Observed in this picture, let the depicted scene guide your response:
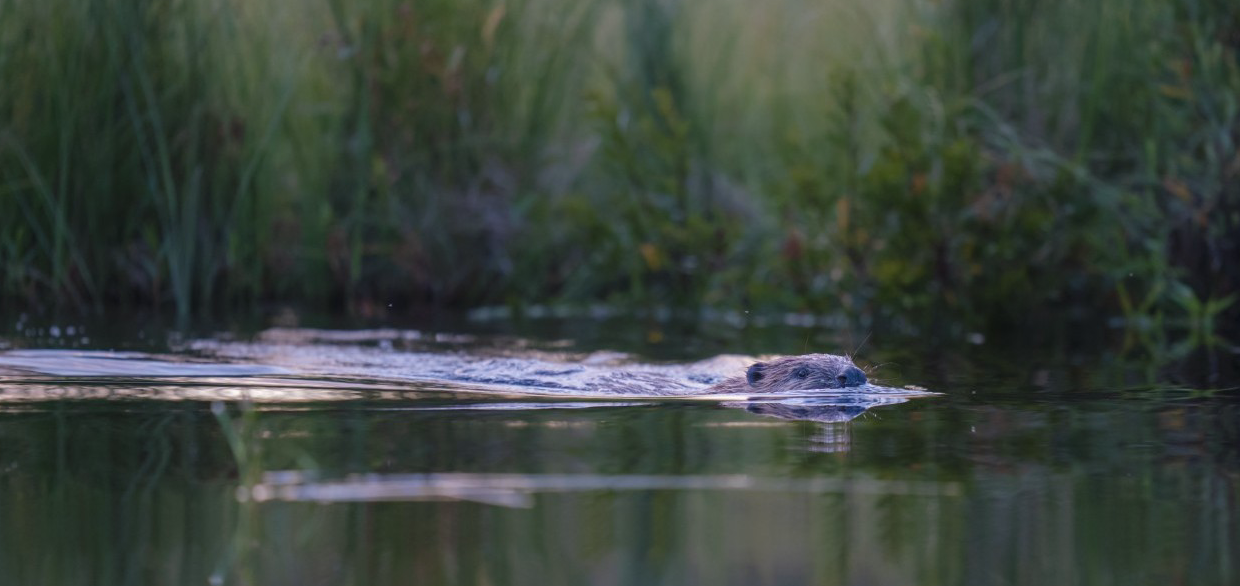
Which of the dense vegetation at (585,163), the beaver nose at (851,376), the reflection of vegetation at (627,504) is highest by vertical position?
the dense vegetation at (585,163)

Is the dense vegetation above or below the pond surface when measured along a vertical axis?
above

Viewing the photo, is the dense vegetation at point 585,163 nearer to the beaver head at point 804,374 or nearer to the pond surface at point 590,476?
the pond surface at point 590,476

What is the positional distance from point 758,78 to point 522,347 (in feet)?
14.0

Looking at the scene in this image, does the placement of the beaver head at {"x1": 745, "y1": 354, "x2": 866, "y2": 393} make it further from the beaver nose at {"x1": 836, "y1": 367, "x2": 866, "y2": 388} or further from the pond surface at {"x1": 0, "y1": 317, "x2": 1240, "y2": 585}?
the pond surface at {"x1": 0, "y1": 317, "x2": 1240, "y2": 585}

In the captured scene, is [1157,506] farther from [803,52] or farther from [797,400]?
[803,52]

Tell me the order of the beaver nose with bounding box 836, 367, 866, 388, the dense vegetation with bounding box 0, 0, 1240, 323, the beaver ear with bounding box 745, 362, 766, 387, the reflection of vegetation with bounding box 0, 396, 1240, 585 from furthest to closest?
the dense vegetation with bounding box 0, 0, 1240, 323
the beaver ear with bounding box 745, 362, 766, 387
the beaver nose with bounding box 836, 367, 866, 388
the reflection of vegetation with bounding box 0, 396, 1240, 585

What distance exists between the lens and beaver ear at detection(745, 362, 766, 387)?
4.64 m

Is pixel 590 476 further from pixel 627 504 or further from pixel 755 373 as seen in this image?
pixel 755 373

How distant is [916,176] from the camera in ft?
21.8

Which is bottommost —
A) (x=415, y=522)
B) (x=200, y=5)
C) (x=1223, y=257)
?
(x=415, y=522)

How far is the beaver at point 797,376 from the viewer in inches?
175

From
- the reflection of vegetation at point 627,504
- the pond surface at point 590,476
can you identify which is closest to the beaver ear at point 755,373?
the pond surface at point 590,476

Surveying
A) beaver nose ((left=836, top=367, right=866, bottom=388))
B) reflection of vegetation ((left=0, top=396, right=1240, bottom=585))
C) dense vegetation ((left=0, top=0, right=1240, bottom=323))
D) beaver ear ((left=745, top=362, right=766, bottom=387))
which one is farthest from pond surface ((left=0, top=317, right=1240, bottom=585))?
dense vegetation ((left=0, top=0, right=1240, bottom=323))

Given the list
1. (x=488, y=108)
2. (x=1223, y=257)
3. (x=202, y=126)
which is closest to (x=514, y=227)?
(x=488, y=108)
